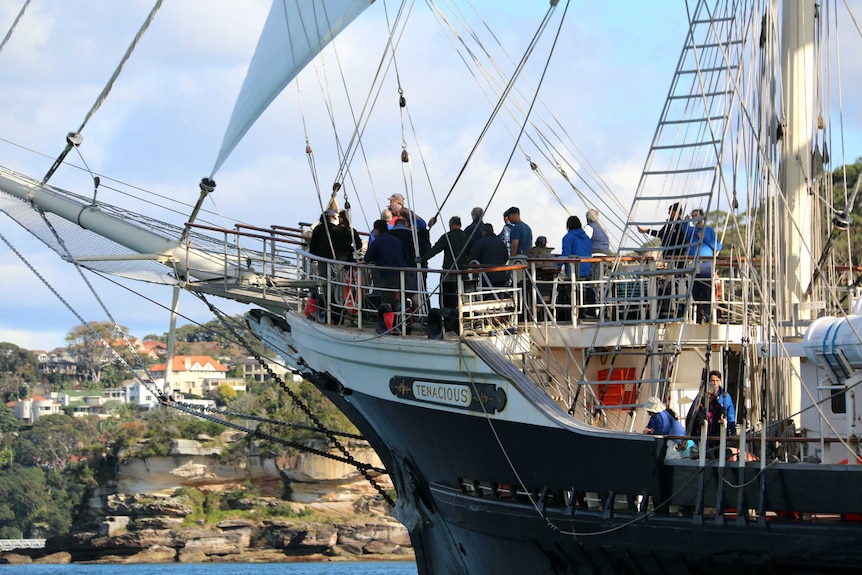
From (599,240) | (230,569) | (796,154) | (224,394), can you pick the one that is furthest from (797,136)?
(224,394)

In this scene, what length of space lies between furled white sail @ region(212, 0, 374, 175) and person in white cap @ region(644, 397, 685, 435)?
912 cm

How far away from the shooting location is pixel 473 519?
15.2 meters

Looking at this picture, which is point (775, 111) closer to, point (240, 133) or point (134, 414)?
point (240, 133)

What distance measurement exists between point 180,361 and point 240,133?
486 feet

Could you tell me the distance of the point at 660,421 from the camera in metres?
13.3

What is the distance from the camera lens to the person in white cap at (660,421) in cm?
1327

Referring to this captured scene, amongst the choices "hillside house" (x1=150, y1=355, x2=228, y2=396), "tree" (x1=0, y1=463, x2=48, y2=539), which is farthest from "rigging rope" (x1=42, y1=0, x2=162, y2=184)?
"hillside house" (x1=150, y1=355, x2=228, y2=396)

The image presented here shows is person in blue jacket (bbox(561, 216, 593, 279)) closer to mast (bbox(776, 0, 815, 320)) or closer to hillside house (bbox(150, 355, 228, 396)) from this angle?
mast (bbox(776, 0, 815, 320))

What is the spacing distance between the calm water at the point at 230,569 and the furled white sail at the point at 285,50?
34746 millimetres

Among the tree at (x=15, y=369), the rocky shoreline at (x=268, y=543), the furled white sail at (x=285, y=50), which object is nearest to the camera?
the furled white sail at (x=285, y=50)

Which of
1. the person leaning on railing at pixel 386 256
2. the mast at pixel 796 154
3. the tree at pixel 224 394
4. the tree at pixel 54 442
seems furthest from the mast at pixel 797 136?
the tree at pixel 224 394

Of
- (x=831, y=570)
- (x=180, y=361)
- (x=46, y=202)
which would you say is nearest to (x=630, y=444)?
(x=831, y=570)

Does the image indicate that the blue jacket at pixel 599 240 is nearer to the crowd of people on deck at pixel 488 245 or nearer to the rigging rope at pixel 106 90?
the crowd of people on deck at pixel 488 245

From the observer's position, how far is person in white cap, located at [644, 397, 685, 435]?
13.3 m
